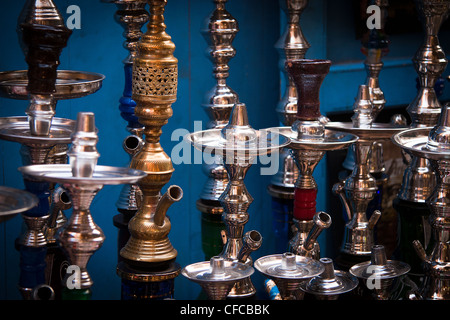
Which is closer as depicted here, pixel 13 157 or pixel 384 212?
pixel 13 157

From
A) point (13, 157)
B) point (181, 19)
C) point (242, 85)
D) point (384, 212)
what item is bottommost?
point (384, 212)

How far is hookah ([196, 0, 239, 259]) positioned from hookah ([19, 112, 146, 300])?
0.48m

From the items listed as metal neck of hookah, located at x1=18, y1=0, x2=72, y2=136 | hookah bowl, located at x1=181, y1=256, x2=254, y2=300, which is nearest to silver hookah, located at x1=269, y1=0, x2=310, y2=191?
hookah bowl, located at x1=181, y1=256, x2=254, y2=300

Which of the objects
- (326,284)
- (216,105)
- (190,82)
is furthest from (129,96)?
(326,284)

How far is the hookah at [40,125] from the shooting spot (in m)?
1.26

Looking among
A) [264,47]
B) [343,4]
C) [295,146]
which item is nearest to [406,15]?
A: [343,4]

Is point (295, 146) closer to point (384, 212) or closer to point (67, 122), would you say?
point (67, 122)

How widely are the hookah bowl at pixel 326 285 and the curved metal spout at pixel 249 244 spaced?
109 mm

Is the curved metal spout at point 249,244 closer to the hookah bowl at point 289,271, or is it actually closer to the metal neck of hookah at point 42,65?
the hookah bowl at point 289,271

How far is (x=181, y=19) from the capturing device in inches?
77.2

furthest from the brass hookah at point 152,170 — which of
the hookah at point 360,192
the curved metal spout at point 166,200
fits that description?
the hookah at point 360,192

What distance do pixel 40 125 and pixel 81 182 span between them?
0.21 meters
